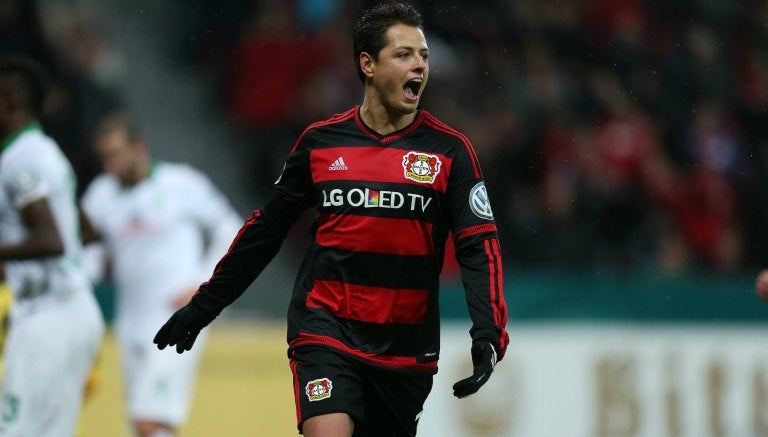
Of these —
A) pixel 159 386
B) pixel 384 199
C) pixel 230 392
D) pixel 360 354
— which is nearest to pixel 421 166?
pixel 384 199

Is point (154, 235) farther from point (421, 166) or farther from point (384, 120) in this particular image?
point (421, 166)

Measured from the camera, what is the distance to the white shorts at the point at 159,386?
924 cm

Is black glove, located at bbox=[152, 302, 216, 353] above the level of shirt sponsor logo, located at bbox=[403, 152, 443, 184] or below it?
below

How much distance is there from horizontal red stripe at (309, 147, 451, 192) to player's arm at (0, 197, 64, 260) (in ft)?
5.45

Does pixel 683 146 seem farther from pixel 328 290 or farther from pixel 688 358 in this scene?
pixel 328 290

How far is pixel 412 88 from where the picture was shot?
18.6 ft

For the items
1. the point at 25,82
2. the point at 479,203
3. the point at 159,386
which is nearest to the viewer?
the point at 479,203

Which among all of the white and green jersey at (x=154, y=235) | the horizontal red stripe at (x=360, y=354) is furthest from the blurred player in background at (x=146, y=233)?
the horizontal red stripe at (x=360, y=354)

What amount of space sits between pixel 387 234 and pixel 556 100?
761 cm

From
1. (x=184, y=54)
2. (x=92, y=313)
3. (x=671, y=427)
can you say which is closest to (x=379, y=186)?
(x=92, y=313)

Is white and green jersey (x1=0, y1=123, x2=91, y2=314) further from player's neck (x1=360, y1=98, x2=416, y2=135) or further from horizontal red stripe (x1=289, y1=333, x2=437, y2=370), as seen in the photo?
player's neck (x1=360, y1=98, x2=416, y2=135)

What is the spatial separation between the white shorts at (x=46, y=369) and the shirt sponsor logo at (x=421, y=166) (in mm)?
2251

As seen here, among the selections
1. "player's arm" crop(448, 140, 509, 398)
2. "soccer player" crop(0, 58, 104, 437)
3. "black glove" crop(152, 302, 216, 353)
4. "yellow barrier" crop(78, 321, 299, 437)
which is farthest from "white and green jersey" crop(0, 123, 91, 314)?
"yellow barrier" crop(78, 321, 299, 437)

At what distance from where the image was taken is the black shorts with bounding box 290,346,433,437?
5.52 metres
